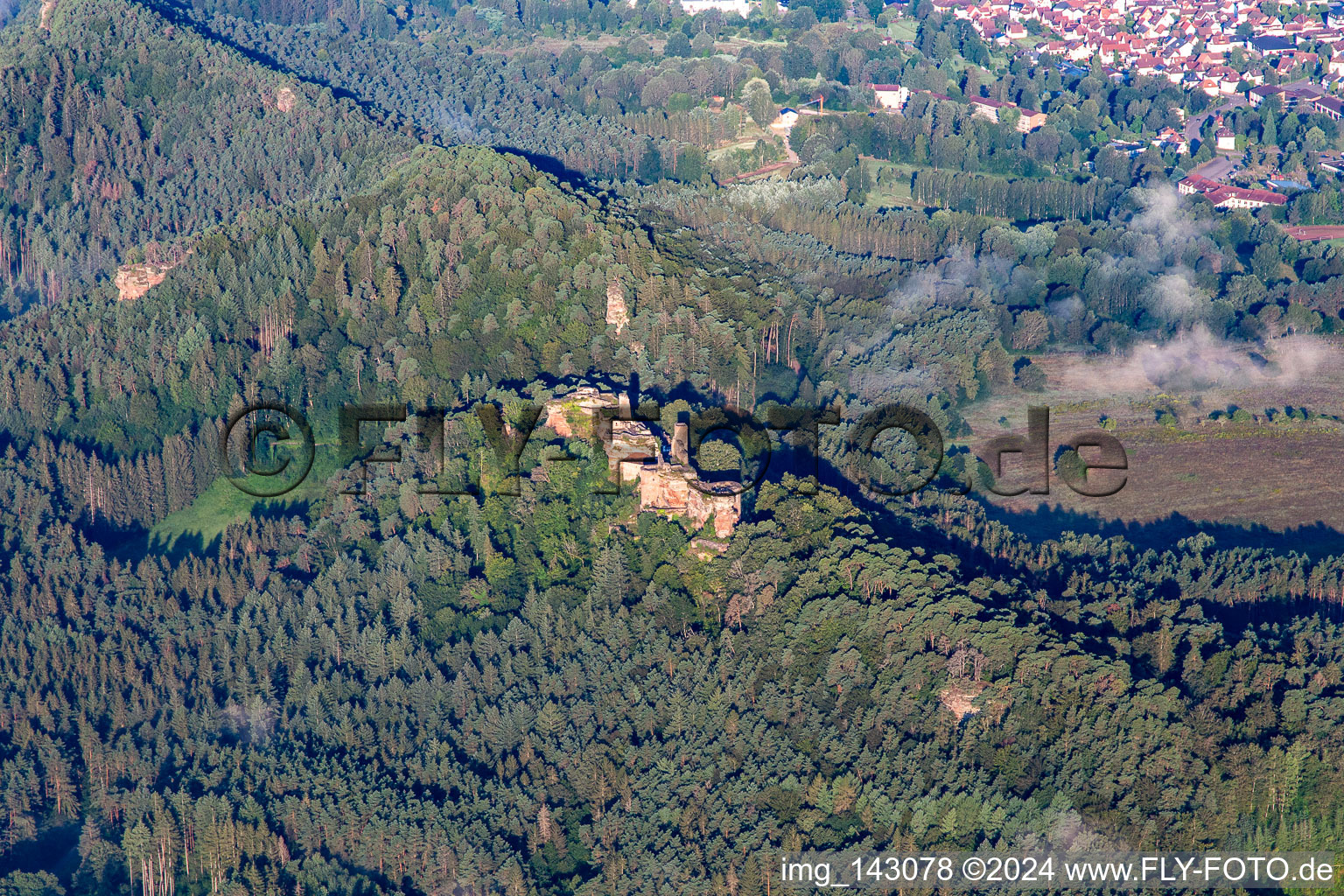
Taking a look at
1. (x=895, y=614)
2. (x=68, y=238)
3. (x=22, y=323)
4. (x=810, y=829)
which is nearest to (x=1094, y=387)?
(x=895, y=614)

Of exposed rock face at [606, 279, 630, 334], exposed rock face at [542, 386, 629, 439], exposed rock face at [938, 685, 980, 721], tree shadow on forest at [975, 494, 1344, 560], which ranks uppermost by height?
exposed rock face at [606, 279, 630, 334]

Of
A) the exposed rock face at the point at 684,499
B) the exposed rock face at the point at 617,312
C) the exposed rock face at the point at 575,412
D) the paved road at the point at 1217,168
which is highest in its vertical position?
the paved road at the point at 1217,168

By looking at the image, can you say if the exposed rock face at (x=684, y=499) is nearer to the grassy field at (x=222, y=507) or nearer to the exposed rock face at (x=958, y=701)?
the exposed rock face at (x=958, y=701)

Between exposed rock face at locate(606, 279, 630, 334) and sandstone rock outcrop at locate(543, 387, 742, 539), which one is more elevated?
exposed rock face at locate(606, 279, 630, 334)

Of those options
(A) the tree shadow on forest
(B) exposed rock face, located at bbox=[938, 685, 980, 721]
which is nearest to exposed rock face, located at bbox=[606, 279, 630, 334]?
(A) the tree shadow on forest

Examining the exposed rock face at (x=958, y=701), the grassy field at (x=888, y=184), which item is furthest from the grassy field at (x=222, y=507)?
the grassy field at (x=888, y=184)

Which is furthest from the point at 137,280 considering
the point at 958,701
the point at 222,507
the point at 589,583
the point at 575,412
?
the point at 958,701

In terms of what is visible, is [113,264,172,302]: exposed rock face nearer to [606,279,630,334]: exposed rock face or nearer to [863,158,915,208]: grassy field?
[606,279,630,334]: exposed rock face
